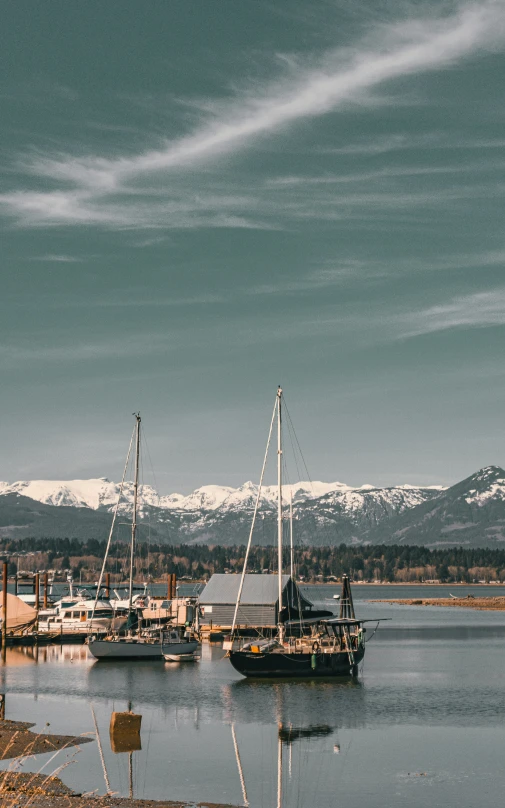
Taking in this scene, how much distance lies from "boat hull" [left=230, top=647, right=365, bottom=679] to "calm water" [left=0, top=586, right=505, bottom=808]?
3.89 feet

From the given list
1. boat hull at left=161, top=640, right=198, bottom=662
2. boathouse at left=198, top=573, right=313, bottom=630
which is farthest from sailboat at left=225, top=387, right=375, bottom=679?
boathouse at left=198, top=573, right=313, bottom=630

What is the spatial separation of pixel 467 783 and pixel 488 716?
17329mm

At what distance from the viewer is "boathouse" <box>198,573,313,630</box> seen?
353ft

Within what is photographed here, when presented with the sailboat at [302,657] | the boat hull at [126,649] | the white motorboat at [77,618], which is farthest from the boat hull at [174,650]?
the white motorboat at [77,618]

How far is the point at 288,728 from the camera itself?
47594mm

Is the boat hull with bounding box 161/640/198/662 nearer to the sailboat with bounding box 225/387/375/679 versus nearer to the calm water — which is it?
the calm water

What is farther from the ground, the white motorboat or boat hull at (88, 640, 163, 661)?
the white motorboat

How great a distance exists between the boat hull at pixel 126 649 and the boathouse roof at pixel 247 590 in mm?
24378

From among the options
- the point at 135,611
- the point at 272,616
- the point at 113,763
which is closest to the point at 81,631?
the point at 135,611

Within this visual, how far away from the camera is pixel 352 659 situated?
230 ft

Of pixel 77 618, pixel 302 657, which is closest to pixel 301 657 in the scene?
pixel 302 657

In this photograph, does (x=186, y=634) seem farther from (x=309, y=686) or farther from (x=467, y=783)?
(x=467, y=783)

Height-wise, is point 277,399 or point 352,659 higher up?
point 277,399

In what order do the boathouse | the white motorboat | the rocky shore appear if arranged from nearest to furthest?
the rocky shore, the white motorboat, the boathouse
